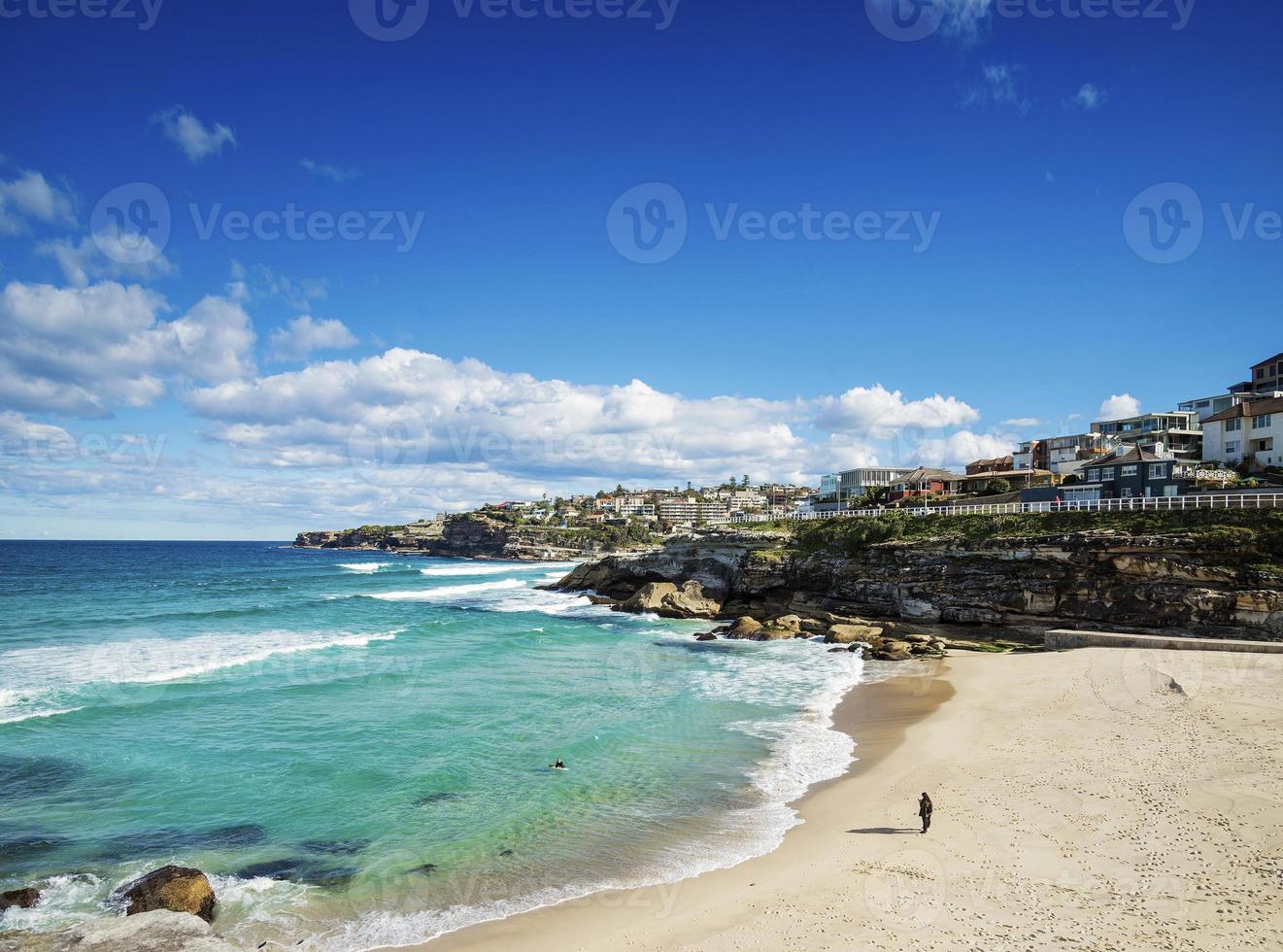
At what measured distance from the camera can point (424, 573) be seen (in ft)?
360

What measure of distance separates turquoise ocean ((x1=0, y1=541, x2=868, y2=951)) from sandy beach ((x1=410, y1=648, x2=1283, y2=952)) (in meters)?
1.20

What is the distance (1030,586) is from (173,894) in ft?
129

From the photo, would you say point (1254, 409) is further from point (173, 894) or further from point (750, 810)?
point (173, 894)

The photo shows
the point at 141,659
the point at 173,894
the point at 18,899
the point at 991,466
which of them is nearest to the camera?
the point at 173,894

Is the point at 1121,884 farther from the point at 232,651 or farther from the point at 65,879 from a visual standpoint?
the point at 232,651

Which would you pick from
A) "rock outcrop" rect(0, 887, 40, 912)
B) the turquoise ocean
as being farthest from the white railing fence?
"rock outcrop" rect(0, 887, 40, 912)

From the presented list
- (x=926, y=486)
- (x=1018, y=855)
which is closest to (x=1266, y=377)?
(x=926, y=486)

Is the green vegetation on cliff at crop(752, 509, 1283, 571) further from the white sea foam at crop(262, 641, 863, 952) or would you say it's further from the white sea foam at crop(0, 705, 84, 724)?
the white sea foam at crop(0, 705, 84, 724)

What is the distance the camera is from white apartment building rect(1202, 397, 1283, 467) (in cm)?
5156

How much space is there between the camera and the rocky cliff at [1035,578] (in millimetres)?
31203

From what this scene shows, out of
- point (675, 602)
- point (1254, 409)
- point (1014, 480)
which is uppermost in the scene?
point (1254, 409)

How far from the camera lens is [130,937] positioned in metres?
10.5

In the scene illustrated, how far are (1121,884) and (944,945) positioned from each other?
387 cm

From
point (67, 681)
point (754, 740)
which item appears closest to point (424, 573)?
point (67, 681)
